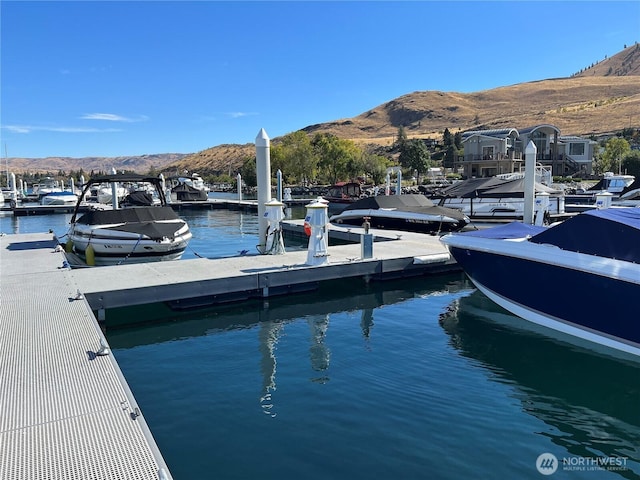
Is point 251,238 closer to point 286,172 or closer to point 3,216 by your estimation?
point 3,216

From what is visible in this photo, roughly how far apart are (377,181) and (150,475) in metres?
62.9

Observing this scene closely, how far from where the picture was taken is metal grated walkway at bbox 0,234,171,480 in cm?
405

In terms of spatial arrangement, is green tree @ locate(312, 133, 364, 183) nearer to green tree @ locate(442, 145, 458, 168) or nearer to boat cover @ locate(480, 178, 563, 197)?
green tree @ locate(442, 145, 458, 168)

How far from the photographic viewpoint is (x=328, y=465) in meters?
5.18

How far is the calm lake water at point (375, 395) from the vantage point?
5.35 metres

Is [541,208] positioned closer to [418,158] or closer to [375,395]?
[375,395]

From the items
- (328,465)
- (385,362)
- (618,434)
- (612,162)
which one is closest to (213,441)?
(328,465)

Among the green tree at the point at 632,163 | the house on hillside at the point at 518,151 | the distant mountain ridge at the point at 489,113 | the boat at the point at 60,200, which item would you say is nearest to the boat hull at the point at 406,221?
the boat at the point at 60,200

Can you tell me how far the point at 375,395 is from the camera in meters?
6.84

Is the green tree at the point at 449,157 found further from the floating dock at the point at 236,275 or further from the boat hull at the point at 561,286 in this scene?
the boat hull at the point at 561,286

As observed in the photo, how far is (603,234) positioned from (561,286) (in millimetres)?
1155

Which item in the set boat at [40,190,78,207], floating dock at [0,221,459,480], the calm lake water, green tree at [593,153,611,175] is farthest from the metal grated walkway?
green tree at [593,153,611,175]

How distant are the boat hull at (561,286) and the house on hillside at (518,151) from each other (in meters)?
51.4

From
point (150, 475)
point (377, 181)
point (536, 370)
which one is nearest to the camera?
point (150, 475)
